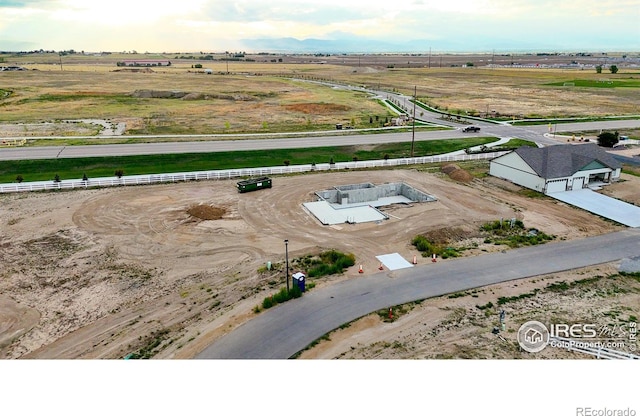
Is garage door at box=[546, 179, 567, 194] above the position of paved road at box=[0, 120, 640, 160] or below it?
below

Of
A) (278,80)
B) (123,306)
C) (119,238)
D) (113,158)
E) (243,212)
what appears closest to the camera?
(123,306)

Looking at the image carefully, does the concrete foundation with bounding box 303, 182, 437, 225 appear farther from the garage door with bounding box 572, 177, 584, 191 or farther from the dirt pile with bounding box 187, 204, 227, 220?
the garage door with bounding box 572, 177, 584, 191

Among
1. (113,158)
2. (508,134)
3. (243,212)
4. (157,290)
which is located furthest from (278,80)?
(157,290)
